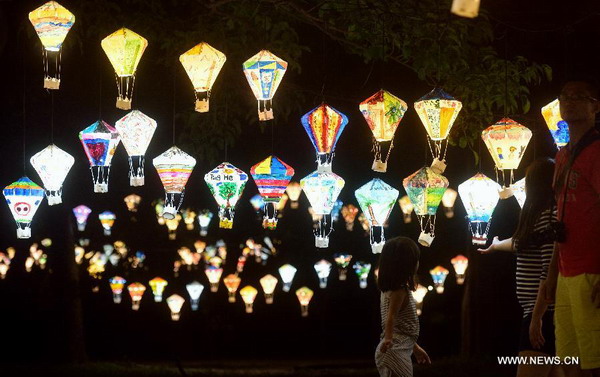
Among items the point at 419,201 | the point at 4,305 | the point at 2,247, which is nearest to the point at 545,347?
the point at 419,201

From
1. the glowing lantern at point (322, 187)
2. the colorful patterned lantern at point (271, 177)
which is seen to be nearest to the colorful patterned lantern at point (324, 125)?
the glowing lantern at point (322, 187)

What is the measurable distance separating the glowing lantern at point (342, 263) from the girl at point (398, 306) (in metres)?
12.9

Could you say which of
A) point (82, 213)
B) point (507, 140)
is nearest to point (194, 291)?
point (82, 213)

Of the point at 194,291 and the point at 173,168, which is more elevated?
the point at 173,168

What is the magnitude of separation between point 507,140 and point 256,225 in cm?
1126

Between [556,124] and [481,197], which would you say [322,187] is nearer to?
[481,197]

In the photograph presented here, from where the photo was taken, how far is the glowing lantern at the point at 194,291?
17.8 metres

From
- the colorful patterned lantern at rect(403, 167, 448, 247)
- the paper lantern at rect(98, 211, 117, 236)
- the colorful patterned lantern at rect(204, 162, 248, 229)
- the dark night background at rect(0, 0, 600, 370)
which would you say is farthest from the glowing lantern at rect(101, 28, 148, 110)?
the paper lantern at rect(98, 211, 117, 236)

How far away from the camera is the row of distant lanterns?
22.3ft

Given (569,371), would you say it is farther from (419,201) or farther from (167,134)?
(167,134)

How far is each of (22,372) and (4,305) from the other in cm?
539

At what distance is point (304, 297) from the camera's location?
18.4 m

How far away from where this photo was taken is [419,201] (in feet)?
25.5

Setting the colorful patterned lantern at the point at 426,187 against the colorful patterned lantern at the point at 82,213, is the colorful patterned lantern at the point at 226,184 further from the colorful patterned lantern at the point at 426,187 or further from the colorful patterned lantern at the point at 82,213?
the colorful patterned lantern at the point at 82,213
